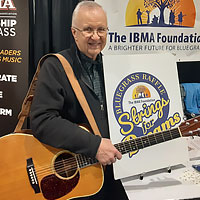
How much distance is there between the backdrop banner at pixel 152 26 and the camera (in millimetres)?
1574

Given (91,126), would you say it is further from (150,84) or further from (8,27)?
(8,27)

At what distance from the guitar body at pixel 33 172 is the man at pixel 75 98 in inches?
3.2

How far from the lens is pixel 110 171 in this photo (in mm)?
1313

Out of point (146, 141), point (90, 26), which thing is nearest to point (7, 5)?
point (90, 26)

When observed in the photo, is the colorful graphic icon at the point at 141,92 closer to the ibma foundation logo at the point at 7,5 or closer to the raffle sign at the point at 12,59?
the raffle sign at the point at 12,59

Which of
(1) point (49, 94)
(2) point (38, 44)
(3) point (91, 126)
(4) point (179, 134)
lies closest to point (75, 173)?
(3) point (91, 126)

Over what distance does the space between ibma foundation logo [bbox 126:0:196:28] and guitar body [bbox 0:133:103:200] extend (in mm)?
973

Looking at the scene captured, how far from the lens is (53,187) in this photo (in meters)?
1.09

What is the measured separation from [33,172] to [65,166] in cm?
14

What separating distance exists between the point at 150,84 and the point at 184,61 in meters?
0.63

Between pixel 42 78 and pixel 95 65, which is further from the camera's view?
pixel 95 65

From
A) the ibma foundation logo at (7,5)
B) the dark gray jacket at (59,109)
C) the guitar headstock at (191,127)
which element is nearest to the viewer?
the dark gray jacket at (59,109)

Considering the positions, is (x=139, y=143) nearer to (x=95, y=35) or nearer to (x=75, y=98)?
(x=75, y=98)

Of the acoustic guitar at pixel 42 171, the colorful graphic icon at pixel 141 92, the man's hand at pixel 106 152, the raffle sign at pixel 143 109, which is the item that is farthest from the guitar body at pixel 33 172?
the colorful graphic icon at pixel 141 92
